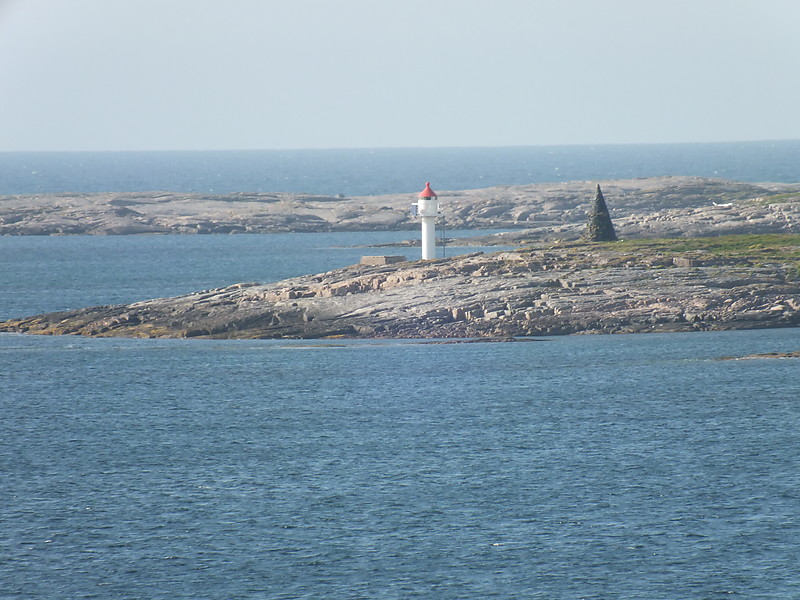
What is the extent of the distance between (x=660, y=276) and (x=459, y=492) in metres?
52.7

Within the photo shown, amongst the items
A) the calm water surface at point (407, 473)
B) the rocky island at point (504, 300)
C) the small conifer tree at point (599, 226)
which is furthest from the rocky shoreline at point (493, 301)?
the small conifer tree at point (599, 226)

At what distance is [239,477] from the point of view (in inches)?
2219

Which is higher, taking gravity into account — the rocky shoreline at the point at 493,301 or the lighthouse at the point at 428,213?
the lighthouse at the point at 428,213

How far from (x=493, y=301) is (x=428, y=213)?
17.2 meters

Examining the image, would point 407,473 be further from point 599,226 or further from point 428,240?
point 599,226

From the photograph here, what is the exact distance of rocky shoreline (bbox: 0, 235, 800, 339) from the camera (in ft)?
311

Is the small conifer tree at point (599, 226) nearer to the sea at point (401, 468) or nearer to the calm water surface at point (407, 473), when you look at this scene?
the sea at point (401, 468)

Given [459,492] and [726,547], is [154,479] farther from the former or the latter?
[726,547]

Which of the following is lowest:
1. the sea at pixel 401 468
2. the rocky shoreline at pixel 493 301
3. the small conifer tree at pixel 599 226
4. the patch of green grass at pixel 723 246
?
the sea at pixel 401 468

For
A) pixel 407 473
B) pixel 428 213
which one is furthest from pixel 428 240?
pixel 407 473

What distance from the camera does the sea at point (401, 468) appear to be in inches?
1711

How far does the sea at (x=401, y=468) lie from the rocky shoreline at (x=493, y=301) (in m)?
3.20

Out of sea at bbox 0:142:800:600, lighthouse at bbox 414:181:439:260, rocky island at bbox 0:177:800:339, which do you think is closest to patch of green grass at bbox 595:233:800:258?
rocky island at bbox 0:177:800:339

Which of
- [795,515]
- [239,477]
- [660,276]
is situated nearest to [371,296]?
[660,276]
